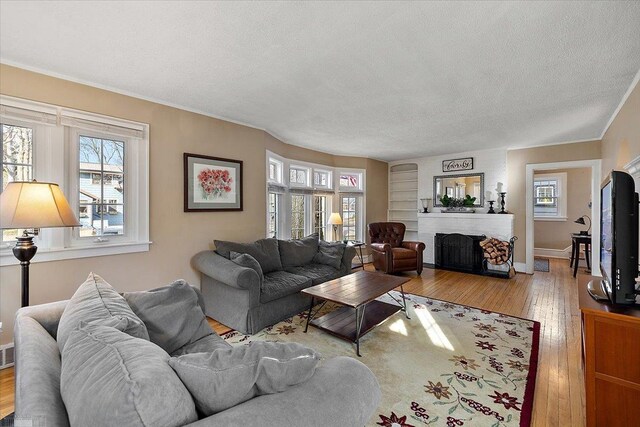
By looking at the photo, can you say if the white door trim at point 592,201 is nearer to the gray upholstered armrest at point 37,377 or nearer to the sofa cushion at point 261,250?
the sofa cushion at point 261,250

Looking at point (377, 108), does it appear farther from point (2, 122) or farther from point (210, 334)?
point (2, 122)

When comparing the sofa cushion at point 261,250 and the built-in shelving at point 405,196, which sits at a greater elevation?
the built-in shelving at point 405,196

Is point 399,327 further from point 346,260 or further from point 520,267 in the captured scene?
point 520,267

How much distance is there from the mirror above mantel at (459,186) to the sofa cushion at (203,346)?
221 inches

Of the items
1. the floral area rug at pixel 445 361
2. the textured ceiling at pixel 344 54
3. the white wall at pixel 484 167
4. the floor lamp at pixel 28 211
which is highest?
the textured ceiling at pixel 344 54

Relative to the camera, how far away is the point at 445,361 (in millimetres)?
2330

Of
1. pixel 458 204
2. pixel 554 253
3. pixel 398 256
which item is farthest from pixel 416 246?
pixel 554 253

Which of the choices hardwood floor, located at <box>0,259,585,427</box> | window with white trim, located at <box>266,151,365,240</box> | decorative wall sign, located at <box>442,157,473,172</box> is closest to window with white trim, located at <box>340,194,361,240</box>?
window with white trim, located at <box>266,151,365,240</box>

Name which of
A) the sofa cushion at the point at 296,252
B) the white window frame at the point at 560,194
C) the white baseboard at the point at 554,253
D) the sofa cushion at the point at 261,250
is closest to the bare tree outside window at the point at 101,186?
the sofa cushion at the point at 261,250

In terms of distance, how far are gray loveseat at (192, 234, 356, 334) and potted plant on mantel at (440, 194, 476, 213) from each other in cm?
306

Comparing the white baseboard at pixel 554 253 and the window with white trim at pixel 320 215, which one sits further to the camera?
the white baseboard at pixel 554 253

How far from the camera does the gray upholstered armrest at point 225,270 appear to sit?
270 cm

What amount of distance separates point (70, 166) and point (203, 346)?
7.30 ft

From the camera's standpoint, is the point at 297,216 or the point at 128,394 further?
the point at 297,216
